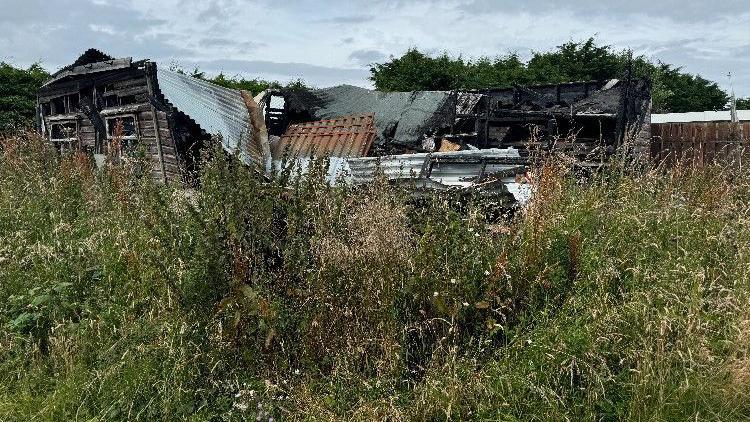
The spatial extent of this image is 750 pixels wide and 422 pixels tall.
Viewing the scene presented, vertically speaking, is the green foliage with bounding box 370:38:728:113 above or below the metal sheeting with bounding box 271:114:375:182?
above

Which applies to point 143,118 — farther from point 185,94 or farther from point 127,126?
point 185,94

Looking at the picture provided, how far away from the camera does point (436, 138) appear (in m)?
13.4

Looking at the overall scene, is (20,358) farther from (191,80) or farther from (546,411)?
(191,80)

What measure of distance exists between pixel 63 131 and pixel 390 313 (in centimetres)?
1402

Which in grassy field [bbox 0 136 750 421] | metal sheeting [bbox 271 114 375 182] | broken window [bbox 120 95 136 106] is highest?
broken window [bbox 120 95 136 106]

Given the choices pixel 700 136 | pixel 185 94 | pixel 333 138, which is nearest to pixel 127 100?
pixel 185 94

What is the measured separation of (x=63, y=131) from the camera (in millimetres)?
15047

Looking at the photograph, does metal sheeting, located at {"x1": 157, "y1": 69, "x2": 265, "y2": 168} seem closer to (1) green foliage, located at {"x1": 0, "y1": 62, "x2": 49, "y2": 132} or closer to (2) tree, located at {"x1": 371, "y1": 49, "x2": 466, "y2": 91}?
(1) green foliage, located at {"x1": 0, "y1": 62, "x2": 49, "y2": 132}

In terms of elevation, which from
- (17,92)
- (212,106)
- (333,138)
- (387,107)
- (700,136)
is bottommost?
(700,136)

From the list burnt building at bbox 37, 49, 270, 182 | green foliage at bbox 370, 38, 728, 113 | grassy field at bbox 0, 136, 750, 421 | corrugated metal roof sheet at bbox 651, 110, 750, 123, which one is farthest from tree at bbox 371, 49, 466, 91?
grassy field at bbox 0, 136, 750, 421

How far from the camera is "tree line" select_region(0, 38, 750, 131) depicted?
18.2m

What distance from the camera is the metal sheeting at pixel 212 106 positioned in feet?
41.7

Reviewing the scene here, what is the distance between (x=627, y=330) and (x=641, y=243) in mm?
709

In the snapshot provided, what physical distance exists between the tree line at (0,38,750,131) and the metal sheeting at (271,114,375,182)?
220 inches
